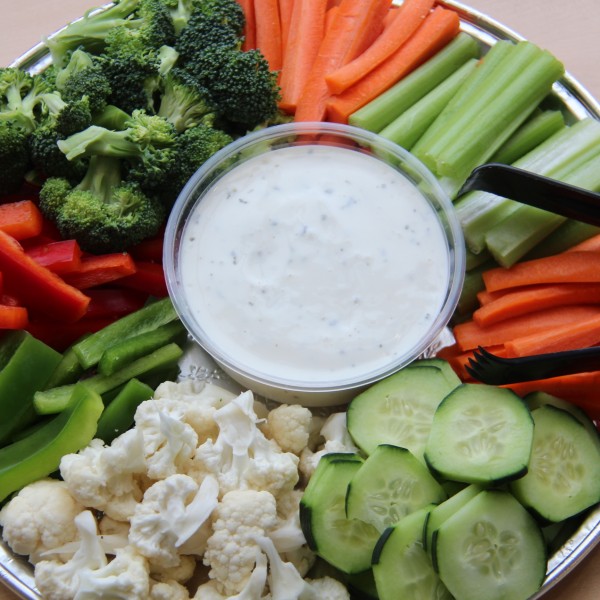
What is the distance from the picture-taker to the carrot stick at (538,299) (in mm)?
2018

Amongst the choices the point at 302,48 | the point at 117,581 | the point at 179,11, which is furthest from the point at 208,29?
the point at 117,581

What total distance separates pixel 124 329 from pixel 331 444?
610 millimetres

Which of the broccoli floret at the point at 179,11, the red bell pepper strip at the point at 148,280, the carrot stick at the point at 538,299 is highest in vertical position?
the broccoli floret at the point at 179,11

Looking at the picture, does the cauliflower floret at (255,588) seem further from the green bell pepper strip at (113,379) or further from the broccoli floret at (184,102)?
the broccoli floret at (184,102)

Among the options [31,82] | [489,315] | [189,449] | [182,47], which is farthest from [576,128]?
[31,82]

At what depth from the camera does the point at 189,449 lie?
1.81 metres

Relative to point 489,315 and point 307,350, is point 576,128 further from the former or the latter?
point 307,350

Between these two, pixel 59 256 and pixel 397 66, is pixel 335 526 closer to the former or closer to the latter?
pixel 59 256

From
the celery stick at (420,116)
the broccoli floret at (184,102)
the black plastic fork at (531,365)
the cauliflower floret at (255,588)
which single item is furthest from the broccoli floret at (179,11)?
the cauliflower floret at (255,588)

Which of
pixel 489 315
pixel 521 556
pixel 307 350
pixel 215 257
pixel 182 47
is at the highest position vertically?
pixel 182 47

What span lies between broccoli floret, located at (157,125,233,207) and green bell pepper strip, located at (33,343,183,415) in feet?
1.44

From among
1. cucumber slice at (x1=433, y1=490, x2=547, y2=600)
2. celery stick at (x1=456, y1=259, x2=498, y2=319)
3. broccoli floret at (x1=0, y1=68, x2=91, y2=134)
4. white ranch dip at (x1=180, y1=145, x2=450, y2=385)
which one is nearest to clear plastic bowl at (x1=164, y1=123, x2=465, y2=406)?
white ranch dip at (x1=180, y1=145, x2=450, y2=385)

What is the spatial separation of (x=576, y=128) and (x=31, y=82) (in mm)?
1447

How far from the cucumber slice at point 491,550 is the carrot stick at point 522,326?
0.48m
